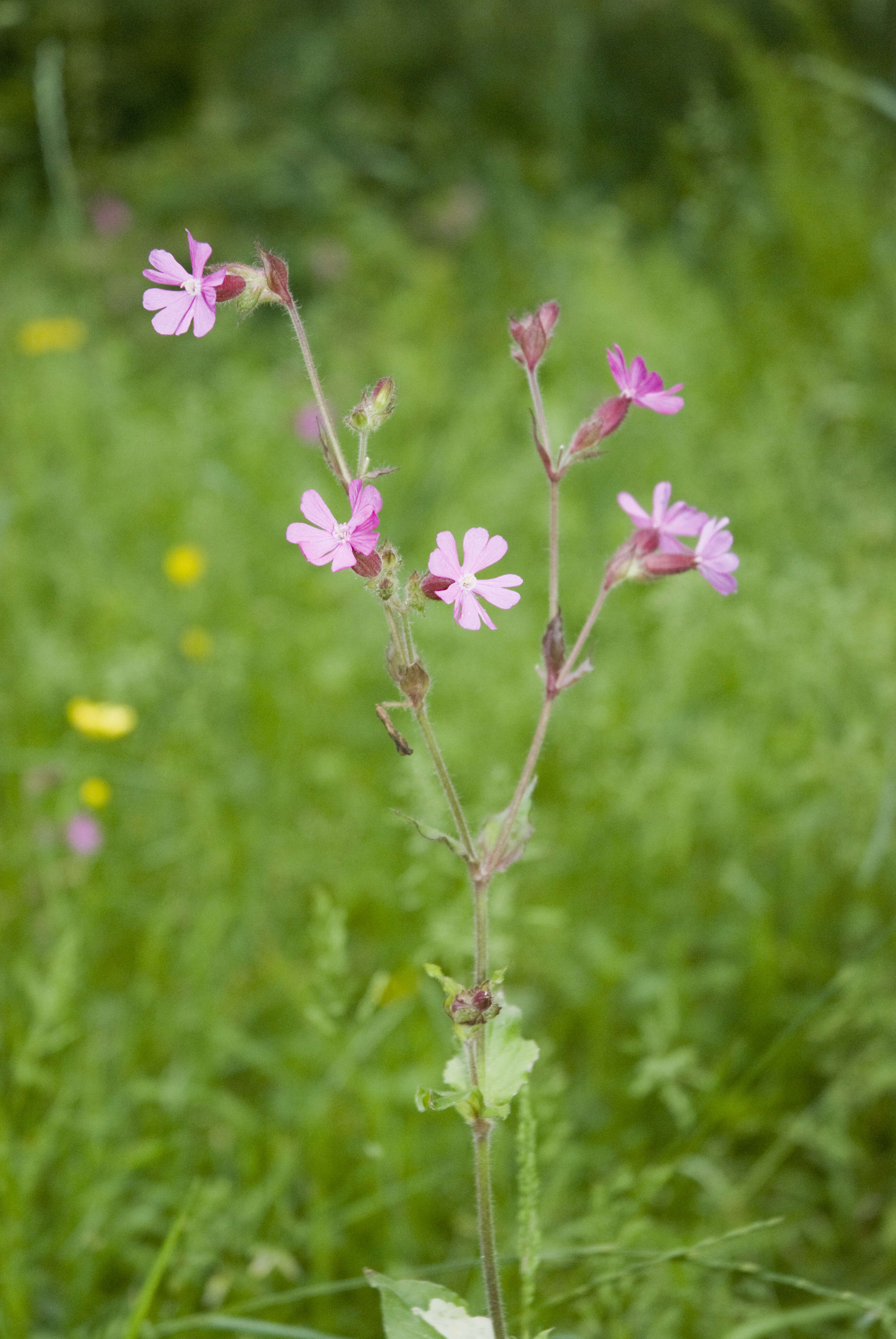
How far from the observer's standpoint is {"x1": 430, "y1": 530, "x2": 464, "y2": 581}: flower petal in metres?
0.88

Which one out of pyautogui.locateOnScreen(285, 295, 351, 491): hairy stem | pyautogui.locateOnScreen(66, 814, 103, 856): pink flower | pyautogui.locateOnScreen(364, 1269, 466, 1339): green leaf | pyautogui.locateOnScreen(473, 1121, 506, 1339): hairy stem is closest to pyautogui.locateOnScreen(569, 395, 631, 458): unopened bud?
pyautogui.locateOnScreen(285, 295, 351, 491): hairy stem

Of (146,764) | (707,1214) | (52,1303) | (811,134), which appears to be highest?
(811,134)

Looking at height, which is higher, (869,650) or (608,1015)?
(869,650)

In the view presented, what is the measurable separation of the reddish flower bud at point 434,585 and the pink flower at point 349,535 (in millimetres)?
54

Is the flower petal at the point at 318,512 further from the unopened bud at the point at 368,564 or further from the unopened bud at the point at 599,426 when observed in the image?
the unopened bud at the point at 599,426

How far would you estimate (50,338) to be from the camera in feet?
12.7

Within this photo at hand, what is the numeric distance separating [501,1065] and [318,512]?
54 cm

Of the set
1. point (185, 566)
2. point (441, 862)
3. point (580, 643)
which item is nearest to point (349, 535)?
point (580, 643)

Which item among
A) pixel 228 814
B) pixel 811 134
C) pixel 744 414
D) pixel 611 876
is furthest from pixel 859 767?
pixel 811 134

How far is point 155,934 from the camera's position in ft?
5.94

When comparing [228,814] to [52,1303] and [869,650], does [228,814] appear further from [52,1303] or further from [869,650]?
[869,650]

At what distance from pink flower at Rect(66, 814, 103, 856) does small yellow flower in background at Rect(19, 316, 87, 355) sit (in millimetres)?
2457

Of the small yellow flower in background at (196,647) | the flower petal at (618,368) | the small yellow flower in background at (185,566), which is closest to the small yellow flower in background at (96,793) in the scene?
the small yellow flower in background at (196,647)

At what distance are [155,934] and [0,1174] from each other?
23.6 inches
